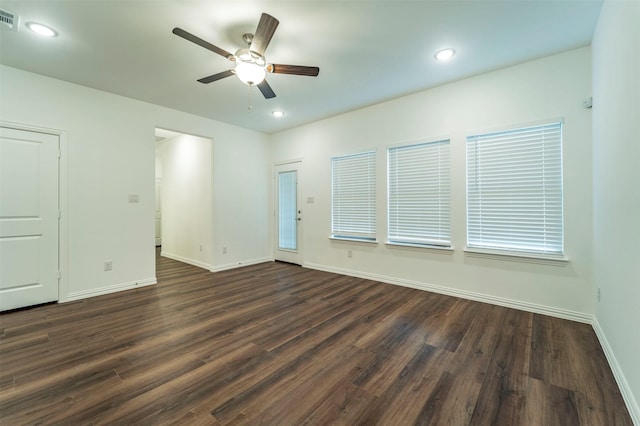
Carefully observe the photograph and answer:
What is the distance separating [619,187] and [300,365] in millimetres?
Result: 2695

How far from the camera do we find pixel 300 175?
17.8ft

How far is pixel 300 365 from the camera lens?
6.59 feet

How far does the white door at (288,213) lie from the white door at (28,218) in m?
3.54

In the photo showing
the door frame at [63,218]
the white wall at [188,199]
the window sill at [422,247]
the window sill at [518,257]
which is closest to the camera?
the window sill at [518,257]

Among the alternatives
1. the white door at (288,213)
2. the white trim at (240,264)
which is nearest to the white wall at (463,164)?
the white door at (288,213)

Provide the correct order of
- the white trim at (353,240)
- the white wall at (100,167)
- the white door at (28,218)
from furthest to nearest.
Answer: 1. the white trim at (353,240)
2. the white wall at (100,167)
3. the white door at (28,218)

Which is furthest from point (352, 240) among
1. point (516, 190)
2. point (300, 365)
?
point (300, 365)

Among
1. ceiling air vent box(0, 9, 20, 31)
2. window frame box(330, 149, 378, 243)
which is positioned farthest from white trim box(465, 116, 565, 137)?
ceiling air vent box(0, 9, 20, 31)

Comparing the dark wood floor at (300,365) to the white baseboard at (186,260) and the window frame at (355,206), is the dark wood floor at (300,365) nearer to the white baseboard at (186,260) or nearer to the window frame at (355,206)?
the window frame at (355,206)

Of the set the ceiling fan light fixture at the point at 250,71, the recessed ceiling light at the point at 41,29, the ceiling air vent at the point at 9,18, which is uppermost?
the recessed ceiling light at the point at 41,29

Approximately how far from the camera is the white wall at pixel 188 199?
5121 millimetres

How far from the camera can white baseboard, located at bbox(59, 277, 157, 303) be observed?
3.44 metres

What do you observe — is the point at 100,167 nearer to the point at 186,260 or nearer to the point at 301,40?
the point at 186,260

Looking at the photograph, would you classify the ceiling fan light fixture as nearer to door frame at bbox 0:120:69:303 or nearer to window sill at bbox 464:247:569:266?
door frame at bbox 0:120:69:303
